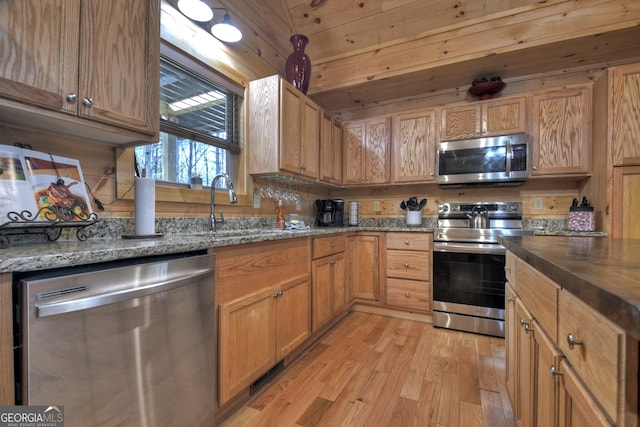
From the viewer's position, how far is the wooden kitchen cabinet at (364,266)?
287 centimetres

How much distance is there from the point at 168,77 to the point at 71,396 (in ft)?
5.76

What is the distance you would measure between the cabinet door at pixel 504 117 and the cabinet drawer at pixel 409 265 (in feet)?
4.41

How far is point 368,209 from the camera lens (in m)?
3.53

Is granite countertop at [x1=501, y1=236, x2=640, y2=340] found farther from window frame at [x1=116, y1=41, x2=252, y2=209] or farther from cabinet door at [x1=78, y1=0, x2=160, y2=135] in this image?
window frame at [x1=116, y1=41, x2=252, y2=209]

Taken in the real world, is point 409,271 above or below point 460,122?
below

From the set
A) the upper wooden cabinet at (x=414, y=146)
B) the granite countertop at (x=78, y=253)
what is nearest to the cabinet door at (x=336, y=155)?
the upper wooden cabinet at (x=414, y=146)

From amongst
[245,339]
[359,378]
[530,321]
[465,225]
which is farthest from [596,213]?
[245,339]

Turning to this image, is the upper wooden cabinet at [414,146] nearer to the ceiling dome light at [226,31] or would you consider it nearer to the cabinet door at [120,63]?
the ceiling dome light at [226,31]

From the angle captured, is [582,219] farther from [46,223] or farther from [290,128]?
[46,223]

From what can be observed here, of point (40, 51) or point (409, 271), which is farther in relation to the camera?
point (409, 271)

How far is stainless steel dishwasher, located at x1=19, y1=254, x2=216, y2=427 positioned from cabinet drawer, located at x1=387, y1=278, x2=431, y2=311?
6.40ft

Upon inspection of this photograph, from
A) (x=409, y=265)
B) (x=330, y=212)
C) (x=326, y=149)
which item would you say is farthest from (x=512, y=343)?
(x=326, y=149)

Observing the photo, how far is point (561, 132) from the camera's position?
8.16 ft
